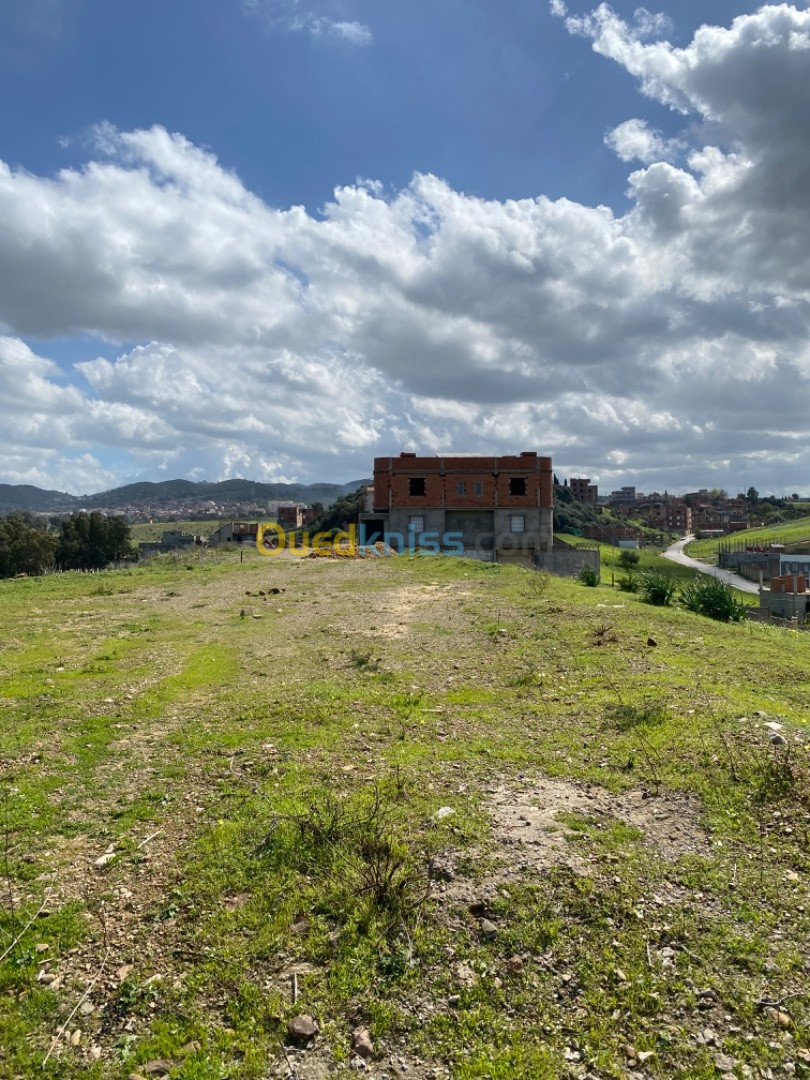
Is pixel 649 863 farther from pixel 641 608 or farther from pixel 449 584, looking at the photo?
pixel 449 584

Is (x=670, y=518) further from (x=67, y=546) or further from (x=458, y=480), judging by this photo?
(x=67, y=546)

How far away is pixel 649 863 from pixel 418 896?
1623 millimetres

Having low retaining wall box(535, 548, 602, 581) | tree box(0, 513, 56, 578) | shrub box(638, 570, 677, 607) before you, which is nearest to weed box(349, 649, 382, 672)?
shrub box(638, 570, 677, 607)

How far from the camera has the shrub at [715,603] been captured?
1700cm

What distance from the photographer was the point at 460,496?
41.8 m

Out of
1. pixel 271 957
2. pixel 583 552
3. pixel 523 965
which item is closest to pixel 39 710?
pixel 271 957

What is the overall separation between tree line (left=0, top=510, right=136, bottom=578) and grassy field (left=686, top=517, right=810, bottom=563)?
9444 cm

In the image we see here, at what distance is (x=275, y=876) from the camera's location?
4.23 meters

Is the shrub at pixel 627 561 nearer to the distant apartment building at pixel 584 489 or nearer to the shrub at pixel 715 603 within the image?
the shrub at pixel 715 603

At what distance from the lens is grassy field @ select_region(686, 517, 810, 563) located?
118188mm

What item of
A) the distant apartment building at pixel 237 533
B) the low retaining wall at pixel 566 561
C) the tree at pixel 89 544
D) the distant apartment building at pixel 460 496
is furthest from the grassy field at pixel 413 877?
the distant apartment building at pixel 237 533

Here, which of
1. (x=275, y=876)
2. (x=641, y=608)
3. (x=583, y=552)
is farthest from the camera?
(x=583, y=552)

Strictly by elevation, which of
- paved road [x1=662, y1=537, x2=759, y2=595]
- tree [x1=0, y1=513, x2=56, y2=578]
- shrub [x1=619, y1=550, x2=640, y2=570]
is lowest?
paved road [x1=662, y1=537, x2=759, y2=595]

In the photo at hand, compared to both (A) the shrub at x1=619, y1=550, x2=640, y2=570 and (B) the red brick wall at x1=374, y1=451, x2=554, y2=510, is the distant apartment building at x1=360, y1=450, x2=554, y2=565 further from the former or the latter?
(A) the shrub at x1=619, y1=550, x2=640, y2=570
